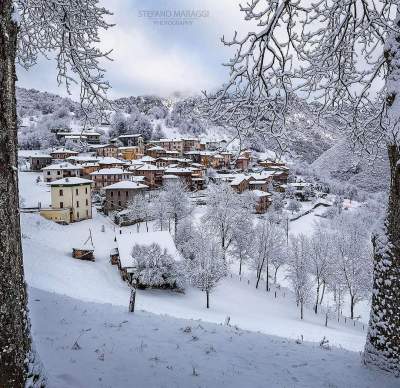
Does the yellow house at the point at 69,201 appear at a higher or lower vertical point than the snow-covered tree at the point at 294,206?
higher

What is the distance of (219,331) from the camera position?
26.5ft

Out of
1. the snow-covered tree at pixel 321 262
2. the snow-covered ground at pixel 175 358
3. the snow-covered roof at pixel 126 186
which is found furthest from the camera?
the snow-covered roof at pixel 126 186

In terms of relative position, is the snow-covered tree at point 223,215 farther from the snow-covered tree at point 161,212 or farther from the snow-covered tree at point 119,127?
the snow-covered tree at point 119,127

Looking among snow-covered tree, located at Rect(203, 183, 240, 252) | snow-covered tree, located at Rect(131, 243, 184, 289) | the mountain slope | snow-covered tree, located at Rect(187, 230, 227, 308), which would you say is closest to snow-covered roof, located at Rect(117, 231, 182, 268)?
snow-covered tree, located at Rect(131, 243, 184, 289)

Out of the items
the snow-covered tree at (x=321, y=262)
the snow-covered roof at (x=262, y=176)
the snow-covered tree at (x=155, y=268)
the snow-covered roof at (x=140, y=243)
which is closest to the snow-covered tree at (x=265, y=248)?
the snow-covered tree at (x=321, y=262)

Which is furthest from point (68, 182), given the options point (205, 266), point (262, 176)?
point (262, 176)

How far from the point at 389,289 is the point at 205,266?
22939mm

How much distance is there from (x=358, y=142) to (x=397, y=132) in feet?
5.47

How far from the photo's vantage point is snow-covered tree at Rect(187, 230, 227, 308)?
26219 millimetres

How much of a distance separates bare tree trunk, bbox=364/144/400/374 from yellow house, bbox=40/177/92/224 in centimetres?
4177

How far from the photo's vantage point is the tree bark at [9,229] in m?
2.93

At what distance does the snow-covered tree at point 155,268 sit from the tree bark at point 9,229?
23190 millimetres

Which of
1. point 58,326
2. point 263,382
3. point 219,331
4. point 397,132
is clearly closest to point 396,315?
point 263,382

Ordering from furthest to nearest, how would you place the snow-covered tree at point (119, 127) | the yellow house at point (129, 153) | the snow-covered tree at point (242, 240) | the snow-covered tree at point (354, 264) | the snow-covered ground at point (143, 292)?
the snow-covered tree at point (119, 127), the yellow house at point (129, 153), the snow-covered tree at point (242, 240), the snow-covered tree at point (354, 264), the snow-covered ground at point (143, 292)
